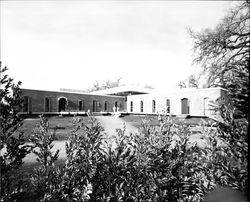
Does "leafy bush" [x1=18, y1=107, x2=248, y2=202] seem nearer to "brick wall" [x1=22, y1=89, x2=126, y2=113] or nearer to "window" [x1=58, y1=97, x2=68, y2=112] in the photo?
"brick wall" [x1=22, y1=89, x2=126, y2=113]

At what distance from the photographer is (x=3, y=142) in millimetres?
3367

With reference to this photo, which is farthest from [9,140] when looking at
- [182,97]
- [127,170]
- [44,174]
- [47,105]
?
[47,105]

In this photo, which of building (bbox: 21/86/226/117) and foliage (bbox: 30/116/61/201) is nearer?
foliage (bbox: 30/116/61/201)

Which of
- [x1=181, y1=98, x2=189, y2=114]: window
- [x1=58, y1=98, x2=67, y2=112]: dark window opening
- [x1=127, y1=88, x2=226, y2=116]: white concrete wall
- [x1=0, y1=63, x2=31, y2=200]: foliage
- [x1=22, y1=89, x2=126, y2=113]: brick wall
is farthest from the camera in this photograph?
[x1=58, y1=98, x2=67, y2=112]: dark window opening

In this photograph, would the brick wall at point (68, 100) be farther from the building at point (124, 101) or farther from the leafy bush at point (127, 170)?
the leafy bush at point (127, 170)

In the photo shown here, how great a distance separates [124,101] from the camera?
47781 millimetres

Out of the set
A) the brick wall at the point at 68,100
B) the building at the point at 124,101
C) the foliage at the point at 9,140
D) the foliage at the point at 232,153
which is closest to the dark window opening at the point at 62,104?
the building at the point at 124,101

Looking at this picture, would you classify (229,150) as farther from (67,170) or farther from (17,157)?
(17,157)

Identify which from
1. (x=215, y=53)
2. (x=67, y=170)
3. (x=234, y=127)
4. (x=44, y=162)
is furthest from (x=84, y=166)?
(x=215, y=53)

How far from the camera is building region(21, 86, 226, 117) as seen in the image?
105 feet

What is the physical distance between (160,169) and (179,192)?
0.44 metres

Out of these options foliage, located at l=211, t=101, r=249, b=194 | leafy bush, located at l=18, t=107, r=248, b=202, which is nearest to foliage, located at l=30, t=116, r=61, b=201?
leafy bush, located at l=18, t=107, r=248, b=202

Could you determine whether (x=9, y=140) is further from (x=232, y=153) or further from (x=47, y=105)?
(x=47, y=105)

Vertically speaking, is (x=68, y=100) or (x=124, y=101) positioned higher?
(x=124, y=101)
